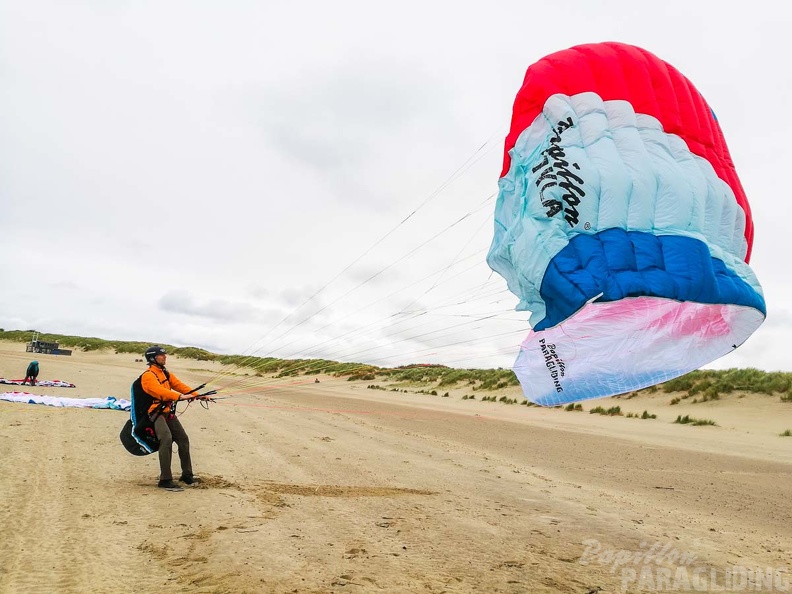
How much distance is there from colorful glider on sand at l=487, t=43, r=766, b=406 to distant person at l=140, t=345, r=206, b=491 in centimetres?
380

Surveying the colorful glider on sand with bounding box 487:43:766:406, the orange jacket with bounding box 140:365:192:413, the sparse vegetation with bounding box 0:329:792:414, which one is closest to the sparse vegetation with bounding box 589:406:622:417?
the sparse vegetation with bounding box 0:329:792:414

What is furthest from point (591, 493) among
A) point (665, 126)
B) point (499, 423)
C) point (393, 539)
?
point (499, 423)

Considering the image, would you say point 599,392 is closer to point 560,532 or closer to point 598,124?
point 560,532

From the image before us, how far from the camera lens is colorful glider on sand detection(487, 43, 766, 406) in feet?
15.9

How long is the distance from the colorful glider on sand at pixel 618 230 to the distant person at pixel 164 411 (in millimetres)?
3804

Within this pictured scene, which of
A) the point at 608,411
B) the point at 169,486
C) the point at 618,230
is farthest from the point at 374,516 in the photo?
the point at 608,411

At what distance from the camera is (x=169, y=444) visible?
5535 mm

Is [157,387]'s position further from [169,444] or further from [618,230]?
[618,230]

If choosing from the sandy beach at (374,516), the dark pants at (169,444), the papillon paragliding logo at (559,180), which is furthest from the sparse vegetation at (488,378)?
the papillon paragliding logo at (559,180)

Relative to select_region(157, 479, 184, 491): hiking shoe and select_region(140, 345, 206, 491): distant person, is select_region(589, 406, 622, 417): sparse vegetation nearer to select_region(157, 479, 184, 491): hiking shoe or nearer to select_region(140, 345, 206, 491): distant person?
select_region(140, 345, 206, 491): distant person

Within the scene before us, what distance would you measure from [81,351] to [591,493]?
207ft

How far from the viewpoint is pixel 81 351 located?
57281mm

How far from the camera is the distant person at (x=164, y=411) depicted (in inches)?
218

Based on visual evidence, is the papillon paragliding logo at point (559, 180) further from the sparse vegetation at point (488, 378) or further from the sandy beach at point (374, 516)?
the sandy beach at point (374, 516)
